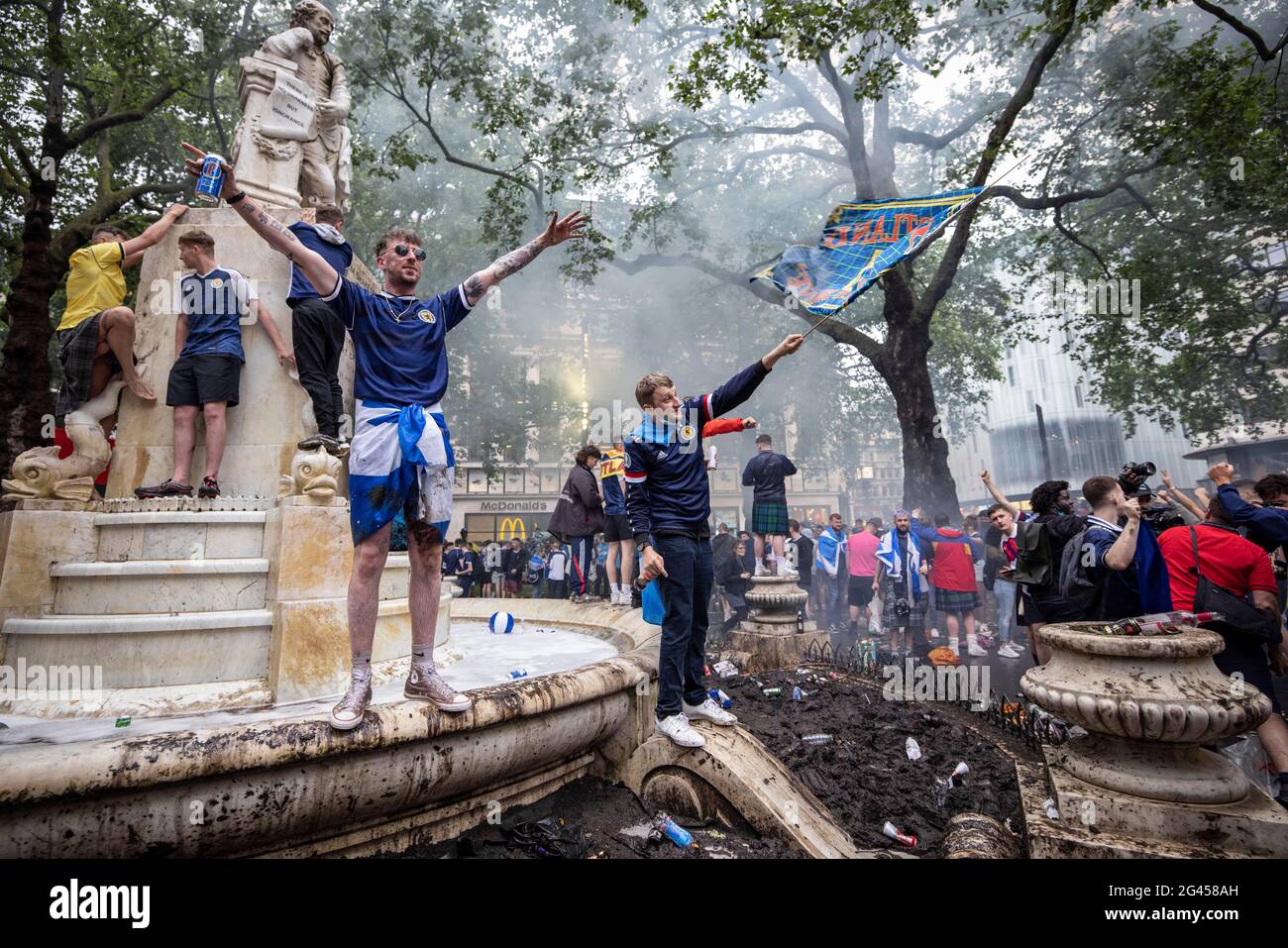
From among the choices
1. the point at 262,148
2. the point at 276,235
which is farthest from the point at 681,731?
the point at 262,148

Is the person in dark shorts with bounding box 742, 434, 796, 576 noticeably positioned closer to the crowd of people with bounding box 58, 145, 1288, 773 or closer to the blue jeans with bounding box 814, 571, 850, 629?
the crowd of people with bounding box 58, 145, 1288, 773

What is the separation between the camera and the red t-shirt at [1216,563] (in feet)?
13.1

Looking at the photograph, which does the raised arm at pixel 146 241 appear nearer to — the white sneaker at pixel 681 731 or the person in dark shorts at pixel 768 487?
the white sneaker at pixel 681 731

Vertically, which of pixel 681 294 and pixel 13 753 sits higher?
pixel 681 294

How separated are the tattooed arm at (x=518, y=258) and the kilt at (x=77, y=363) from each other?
2.79 m

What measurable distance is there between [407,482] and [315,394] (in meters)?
2.01

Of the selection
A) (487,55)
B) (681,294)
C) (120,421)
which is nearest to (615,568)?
(120,421)

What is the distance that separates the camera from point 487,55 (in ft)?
41.5

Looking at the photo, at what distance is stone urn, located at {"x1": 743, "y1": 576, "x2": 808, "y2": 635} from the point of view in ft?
25.7

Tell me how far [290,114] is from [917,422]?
39.1ft

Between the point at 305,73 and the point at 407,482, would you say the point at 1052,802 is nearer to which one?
the point at 407,482

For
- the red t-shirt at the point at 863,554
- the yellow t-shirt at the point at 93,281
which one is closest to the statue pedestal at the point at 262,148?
the yellow t-shirt at the point at 93,281

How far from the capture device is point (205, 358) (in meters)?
3.86
